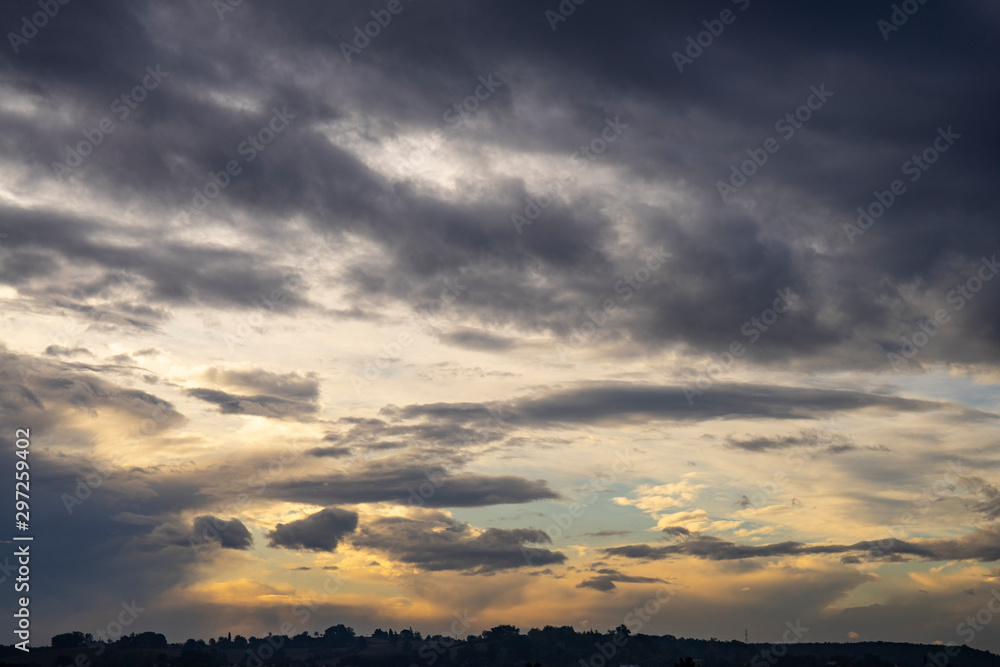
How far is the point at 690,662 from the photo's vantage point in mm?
153625

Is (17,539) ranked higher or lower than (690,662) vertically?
higher

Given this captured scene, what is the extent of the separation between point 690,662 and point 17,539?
372 feet

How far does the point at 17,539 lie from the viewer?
96.4 m

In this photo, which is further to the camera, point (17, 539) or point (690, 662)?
point (690, 662)
